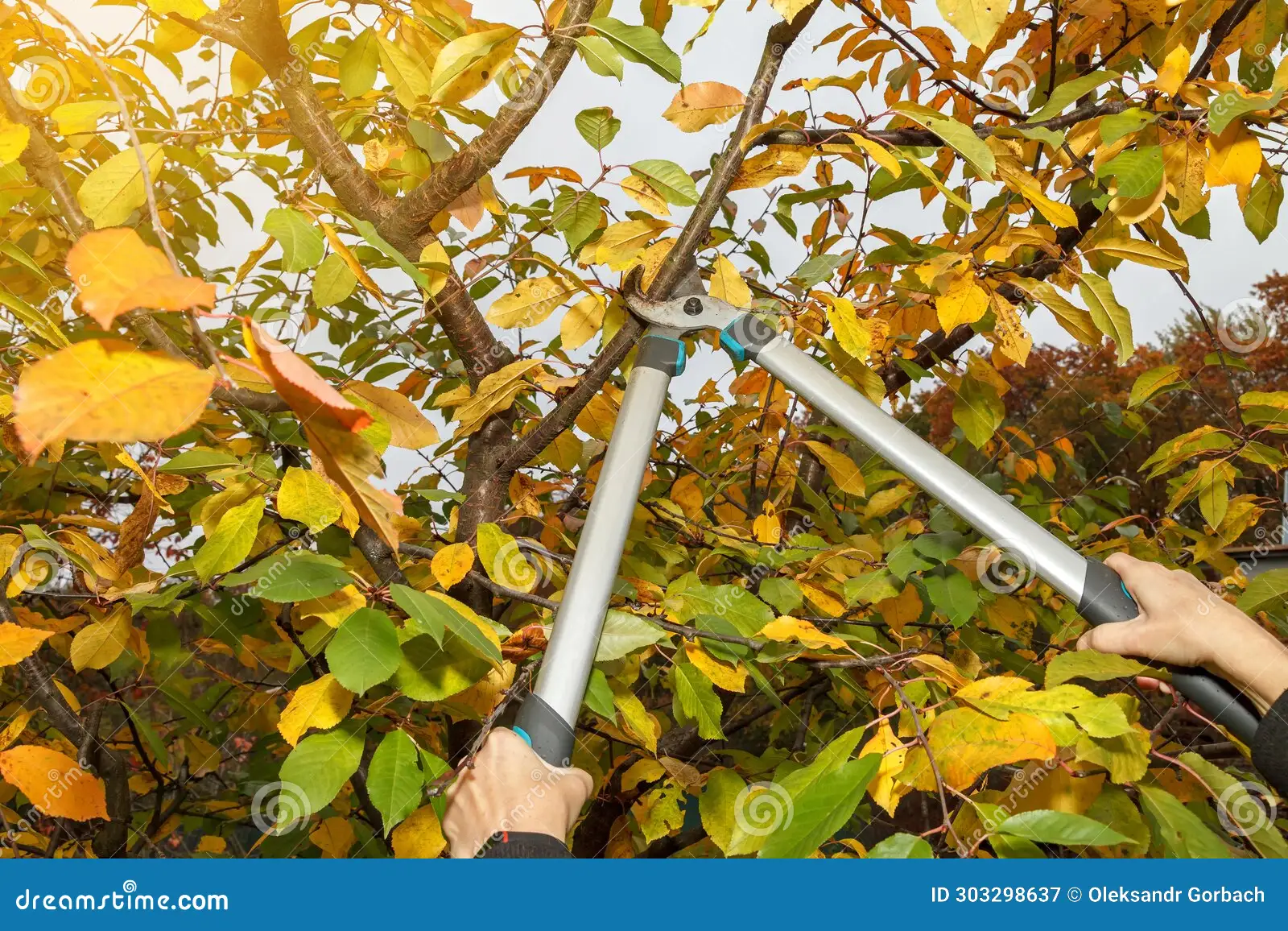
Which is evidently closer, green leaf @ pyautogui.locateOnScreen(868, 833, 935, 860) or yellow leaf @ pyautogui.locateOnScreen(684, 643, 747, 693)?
green leaf @ pyautogui.locateOnScreen(868, 833, 935, 860)

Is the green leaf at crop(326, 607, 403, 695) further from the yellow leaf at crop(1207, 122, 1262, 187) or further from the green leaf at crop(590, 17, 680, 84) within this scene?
the yellow leaf at crop(1207, 122, 1262, 187)

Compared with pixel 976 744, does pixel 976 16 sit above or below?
above

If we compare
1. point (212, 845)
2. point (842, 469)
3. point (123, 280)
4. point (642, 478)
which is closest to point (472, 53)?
point (642, 478)

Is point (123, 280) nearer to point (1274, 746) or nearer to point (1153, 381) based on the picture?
point (1274, 746)

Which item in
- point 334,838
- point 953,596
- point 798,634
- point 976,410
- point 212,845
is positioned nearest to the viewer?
point 798,634

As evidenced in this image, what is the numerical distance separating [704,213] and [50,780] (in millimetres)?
1031

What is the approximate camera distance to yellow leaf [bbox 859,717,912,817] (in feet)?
2.44

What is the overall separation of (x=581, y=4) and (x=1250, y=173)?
794 mm

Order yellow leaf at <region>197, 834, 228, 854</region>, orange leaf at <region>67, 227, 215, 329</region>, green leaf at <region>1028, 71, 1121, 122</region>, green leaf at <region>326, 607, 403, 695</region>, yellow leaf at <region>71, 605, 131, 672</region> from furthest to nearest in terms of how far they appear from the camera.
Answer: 1. yellow leaf at <region>197, 834, 228, 854</region>
2. yellow leaf at <region>71, 605, 131, 672</region>
3. green leaf at <region>1028, 71, 1121, 122</region>
4. green leaf at <region>326, 607, 403, 695</region>
5. orange leaf at <region>67, 227, 215, 329</region>

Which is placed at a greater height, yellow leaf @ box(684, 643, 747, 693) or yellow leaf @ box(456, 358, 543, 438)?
yellow leaf @ box(456, 358, 543, 438)

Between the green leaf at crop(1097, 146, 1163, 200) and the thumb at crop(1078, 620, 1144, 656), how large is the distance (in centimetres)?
49

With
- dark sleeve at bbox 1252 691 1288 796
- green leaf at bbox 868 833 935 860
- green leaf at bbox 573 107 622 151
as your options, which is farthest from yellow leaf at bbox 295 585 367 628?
dark sleeve at bbox 1252 691 1288 796

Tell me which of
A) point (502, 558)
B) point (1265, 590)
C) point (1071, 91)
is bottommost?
point (502, 558)

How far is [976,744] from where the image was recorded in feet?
2.25
